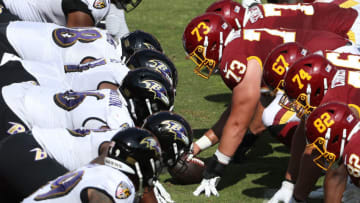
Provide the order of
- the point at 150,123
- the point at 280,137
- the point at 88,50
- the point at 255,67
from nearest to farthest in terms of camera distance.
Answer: the point at 150,123
the point at 88,50
the point at 255,67
the point at 280,137

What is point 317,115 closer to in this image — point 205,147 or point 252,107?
point 252,107

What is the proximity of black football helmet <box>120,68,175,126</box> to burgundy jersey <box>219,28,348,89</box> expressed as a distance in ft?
3.07

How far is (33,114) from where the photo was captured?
5.20 meters

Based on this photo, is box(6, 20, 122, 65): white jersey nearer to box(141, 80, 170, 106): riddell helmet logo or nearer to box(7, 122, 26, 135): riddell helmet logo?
box(141, 80, 170, 106): riddell helmet logo

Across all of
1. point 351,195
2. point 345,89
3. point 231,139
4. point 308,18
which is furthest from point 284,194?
point 308,18

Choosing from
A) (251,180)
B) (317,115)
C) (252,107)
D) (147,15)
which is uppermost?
(317,115)

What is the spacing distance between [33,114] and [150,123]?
83 centimetres

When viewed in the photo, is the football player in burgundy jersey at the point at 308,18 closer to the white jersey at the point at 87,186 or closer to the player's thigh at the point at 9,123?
the player's thigh at the point at 9,123

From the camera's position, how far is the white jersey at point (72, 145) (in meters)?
4.59

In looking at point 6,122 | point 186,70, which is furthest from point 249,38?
point 186,70

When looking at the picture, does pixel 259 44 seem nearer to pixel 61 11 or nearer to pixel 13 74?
pixel 61 11

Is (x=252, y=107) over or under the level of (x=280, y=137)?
over

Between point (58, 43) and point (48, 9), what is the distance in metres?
0.97

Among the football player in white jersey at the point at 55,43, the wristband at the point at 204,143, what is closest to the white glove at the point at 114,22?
the wristband at the point at 204,143
